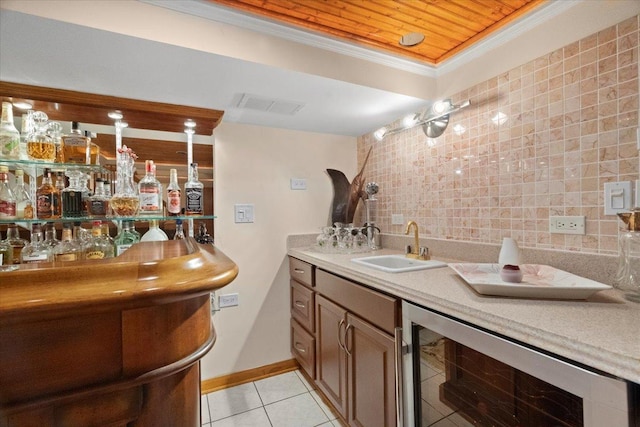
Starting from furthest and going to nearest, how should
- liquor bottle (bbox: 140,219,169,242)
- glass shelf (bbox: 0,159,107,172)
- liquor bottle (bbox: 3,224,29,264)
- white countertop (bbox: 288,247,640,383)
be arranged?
liquor bottle (bbox: 140,219,169,242), liquor bottle (bbox: 3,224,29,264), glass shelf (bbox: 0,159,107,172), white countertop (bbox: 288,247,640,383)

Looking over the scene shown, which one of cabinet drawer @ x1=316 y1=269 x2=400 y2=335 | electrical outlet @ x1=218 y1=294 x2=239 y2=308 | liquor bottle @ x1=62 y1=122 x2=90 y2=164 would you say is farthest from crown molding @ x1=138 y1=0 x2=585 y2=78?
electrical outlet @ x1=218 y1=294 x2=239 y2=308

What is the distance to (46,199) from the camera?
3.46 feet

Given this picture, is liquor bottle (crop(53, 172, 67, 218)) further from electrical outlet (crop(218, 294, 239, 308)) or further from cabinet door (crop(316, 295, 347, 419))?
cabinet door (crop(316, 295, 347, 419))

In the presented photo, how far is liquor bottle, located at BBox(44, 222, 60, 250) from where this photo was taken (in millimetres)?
1090

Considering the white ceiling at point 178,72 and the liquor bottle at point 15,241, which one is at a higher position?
the white ceiling at point 178,72

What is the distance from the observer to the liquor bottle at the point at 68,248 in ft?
3.48

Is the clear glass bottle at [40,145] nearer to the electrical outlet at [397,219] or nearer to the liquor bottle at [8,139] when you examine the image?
the liquor bottle at [8,139]

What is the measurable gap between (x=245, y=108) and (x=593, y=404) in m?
1.98

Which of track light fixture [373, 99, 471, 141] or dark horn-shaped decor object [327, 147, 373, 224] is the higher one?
track light fixture [373, 99, 471, 141]

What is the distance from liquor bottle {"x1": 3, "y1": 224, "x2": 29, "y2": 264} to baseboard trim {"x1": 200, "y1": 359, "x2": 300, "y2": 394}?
1.37 meters

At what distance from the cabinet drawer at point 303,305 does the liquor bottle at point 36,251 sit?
Answer: 4.35 feet

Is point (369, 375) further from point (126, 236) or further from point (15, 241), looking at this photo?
point (15, 241)

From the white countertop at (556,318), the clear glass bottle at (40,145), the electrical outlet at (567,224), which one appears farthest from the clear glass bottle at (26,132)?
the electrical outlet at (567,224)

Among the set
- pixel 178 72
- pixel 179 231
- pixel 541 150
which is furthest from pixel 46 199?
pixel 541 150
